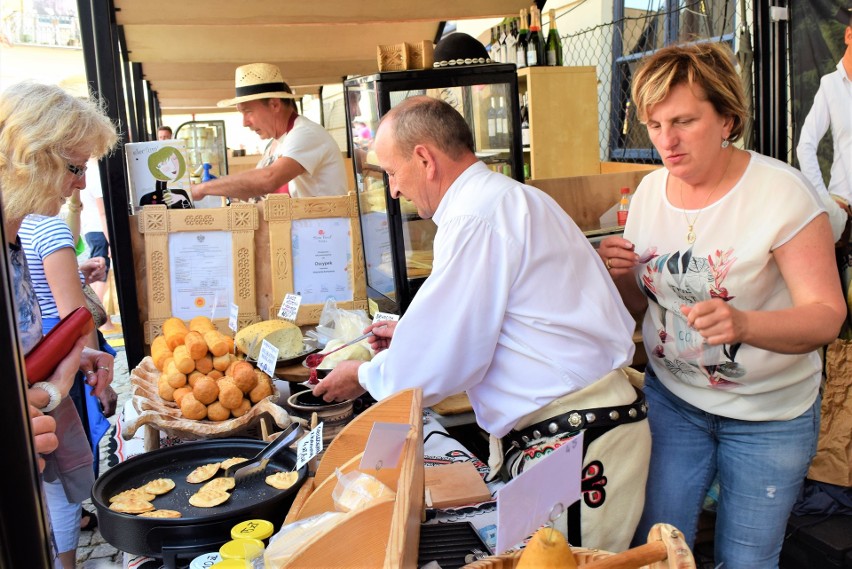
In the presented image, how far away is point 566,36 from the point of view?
26.5ft

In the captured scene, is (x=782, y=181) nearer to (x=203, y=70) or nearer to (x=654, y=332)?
(x=654, y=332)

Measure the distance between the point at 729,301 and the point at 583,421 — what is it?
512mm

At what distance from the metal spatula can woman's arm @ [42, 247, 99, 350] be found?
1179 mm

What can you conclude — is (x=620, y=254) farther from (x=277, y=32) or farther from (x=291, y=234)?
(x=277, y=32)

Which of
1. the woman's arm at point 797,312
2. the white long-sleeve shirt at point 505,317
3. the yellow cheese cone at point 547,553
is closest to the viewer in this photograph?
the yellow cheese cone at point 547,553

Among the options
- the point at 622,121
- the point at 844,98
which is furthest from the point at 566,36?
the point at 844,98

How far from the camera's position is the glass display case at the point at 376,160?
120 inches

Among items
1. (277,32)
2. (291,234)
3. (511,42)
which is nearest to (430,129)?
(291,234)

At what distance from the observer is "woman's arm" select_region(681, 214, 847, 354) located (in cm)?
157

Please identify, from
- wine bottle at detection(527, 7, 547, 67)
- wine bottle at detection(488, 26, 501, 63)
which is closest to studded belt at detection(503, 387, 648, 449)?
wine bottle at detection(527, 7, 547, 67)

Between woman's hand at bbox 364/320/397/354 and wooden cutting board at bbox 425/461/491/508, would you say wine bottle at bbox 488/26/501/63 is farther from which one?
wooden cutting board at bbox 425/461/491/508

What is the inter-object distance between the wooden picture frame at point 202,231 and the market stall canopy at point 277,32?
1.26m

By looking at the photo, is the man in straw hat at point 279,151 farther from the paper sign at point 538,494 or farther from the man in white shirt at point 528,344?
the paper sign at point 538,494

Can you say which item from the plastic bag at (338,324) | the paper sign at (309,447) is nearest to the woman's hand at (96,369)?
the plastic bag at (338,324)
